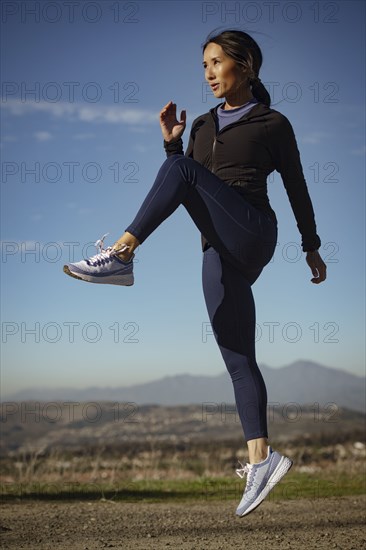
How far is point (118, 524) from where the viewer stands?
256 inches

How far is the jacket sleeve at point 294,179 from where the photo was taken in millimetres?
4004

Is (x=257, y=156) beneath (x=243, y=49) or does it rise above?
beneath

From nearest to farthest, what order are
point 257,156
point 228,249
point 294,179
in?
1. point 228,249
2. point 257,156
3. point 294,179

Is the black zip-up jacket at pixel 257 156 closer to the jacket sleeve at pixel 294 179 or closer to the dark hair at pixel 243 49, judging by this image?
the jacket sleeve at pixel 294 179

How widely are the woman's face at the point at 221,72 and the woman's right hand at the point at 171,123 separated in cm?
25

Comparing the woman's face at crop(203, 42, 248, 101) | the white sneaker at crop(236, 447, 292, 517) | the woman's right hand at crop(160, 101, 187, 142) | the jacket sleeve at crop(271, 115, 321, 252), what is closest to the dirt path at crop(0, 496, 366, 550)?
the white sneaker at crop(236, 447, 292, 517)

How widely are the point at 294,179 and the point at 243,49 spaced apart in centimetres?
80

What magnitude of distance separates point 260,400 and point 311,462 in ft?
30.2

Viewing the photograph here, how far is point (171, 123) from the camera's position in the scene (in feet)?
13.6

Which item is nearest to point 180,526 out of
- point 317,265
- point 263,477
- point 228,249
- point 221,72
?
point 263,477

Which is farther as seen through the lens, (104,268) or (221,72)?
(221,72)

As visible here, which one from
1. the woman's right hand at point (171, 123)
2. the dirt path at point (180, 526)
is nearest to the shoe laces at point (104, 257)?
the woman's right hand at point (171, 123)

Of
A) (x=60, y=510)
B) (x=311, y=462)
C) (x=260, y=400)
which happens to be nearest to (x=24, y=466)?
(x=60, y=510)

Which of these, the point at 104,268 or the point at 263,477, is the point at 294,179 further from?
the point at 263,477
